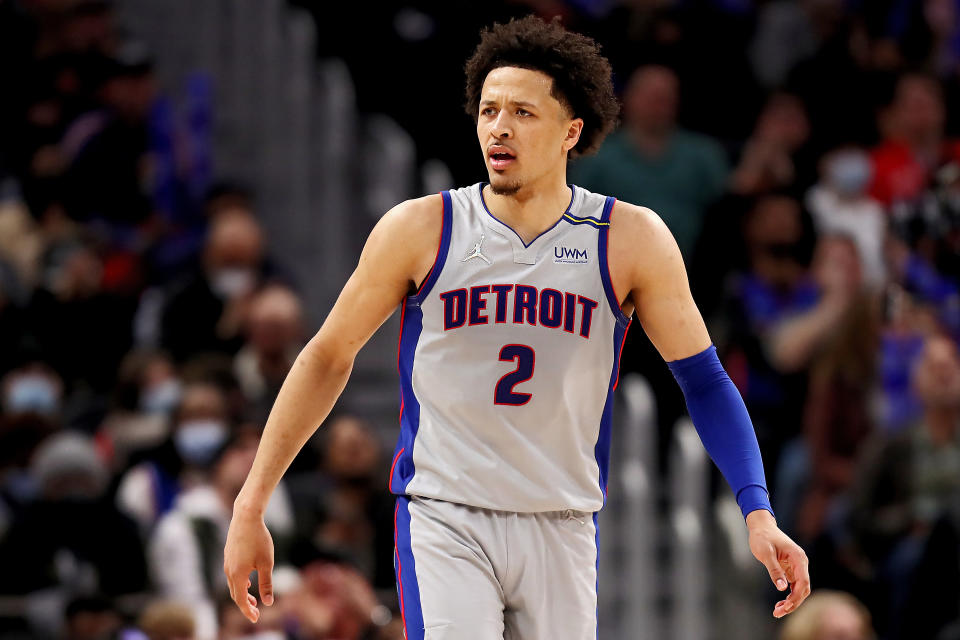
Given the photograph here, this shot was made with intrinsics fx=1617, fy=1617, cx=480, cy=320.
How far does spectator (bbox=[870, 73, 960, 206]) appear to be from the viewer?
994cm

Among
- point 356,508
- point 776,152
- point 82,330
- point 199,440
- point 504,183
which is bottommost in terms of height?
point 356,508

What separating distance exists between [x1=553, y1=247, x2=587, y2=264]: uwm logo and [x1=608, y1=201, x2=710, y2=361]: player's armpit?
2.8 inches

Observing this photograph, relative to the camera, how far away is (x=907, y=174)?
32.6 feet

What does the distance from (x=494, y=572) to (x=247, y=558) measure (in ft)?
2.08

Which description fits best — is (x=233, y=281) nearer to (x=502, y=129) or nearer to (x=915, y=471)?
(x=915, y=471)

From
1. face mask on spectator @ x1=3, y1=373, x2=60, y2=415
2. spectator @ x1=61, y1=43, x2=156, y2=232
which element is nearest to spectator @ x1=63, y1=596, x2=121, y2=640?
face mask on spectator @ x1=3, y1=373, x2=60, y2=415

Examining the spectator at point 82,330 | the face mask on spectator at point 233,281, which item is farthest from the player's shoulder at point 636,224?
the spectator at point 82,330

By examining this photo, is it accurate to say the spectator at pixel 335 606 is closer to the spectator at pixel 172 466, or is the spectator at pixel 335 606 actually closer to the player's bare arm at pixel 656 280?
the spectator at pixel 172 466

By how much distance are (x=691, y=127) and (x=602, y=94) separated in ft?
20.4

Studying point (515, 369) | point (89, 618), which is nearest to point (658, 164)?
point (89, 618)

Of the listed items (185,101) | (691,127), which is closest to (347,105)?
(185,101)

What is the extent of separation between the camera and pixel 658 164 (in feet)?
30.6

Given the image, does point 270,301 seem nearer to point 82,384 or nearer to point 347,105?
point 82,384

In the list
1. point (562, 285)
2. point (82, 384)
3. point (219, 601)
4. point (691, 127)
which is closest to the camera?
point (562, 285)
